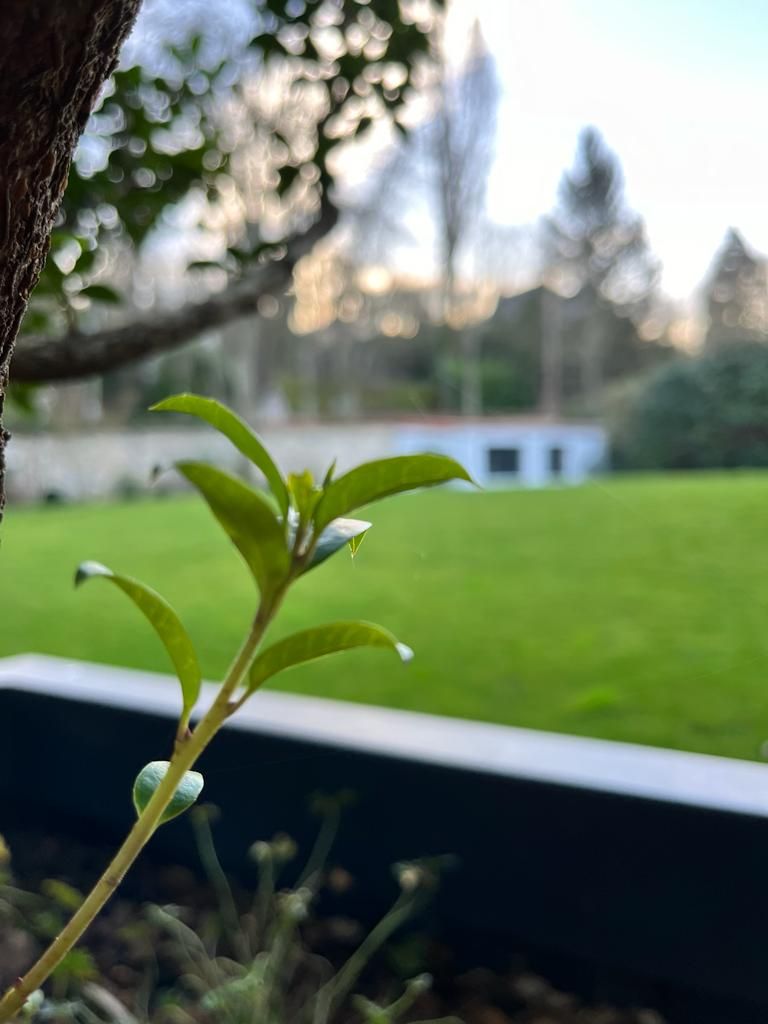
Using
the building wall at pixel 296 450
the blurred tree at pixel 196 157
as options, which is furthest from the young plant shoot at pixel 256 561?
the building wall at pixel 296 450

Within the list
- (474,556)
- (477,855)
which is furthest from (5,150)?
(474,556)

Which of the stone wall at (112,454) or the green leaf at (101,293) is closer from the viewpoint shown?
the green leaf at (101,293)

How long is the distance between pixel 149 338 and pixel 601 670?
1.05 metres

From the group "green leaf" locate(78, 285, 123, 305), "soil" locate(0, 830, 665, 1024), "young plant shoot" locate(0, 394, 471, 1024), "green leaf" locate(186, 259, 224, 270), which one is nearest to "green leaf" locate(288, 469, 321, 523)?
"young plant shoot" locate(0, 394, 471, 1024)

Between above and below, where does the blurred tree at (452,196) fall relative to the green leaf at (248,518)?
above

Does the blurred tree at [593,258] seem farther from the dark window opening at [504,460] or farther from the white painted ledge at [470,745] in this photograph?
the white painted ledge at [470,745]

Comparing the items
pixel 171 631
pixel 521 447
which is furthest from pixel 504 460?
pixel 171 631

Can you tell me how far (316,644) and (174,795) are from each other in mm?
69

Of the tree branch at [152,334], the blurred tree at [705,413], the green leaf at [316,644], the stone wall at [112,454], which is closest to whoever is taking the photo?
the green leaf at [316,644]

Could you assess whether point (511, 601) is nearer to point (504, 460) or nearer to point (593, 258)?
point (504, 460)

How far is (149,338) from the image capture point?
2.59ft

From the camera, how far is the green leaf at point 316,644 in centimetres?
31

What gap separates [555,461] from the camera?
5.03 feet

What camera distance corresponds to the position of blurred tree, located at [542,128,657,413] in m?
1.44
